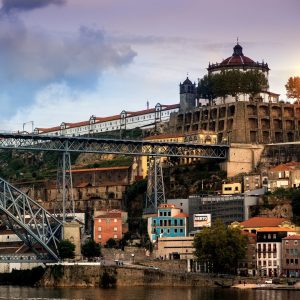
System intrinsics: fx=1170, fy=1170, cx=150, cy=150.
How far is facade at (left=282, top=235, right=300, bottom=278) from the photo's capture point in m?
92.1

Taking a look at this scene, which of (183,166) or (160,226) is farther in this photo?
(183,166)

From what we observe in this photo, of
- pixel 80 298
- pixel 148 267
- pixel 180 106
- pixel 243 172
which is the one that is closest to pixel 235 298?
pixel 80 298

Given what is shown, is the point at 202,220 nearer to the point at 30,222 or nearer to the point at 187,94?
the point at 30,222

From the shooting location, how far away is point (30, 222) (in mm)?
97250

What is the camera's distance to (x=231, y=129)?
124 metres

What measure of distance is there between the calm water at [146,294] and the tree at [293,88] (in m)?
45.8

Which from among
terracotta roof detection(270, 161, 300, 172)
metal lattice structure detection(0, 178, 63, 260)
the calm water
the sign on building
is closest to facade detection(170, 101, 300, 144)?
terracotta roof detection(270, 161, 300, 172)

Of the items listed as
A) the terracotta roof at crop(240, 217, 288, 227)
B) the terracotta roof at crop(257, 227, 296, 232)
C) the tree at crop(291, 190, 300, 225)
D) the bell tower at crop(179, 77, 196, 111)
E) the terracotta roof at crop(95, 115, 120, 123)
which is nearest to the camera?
the terracotta roof at crop(257, 227, 296, 232)

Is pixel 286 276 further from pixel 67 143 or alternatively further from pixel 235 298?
pixel 67 143

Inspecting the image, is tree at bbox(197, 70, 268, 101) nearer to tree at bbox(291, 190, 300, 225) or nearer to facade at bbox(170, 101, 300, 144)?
facade at bbox(170, 101, 300, 144)

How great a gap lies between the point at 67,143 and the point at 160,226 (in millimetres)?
11395

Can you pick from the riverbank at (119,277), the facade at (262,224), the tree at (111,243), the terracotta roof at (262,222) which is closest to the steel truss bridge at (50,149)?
the riverbank at (119,277)

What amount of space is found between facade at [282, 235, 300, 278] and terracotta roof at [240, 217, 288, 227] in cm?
378

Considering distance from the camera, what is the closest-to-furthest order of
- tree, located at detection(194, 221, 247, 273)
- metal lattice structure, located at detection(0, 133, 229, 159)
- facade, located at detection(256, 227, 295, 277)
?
tree, located at detection(194, 221, 247, 273), facade, located at detection(256, 227, 295, 277), metal lattice structure, located at detection(0, 133, 229, 159)
